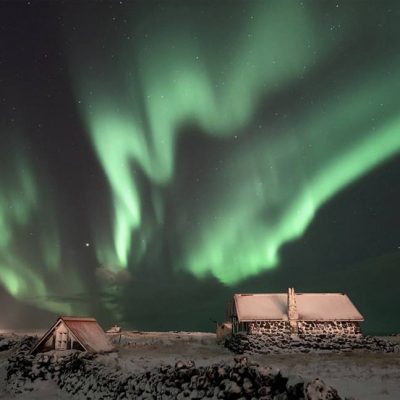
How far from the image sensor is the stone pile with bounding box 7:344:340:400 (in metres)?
10.8

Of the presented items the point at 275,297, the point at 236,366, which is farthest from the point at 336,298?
the point at 236,366

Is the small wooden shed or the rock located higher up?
the small wooden shed

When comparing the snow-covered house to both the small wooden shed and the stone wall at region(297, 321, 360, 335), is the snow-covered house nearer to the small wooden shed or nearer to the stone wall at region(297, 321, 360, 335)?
the stone wall at region(297, 321, 360, 335)

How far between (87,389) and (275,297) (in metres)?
24.7

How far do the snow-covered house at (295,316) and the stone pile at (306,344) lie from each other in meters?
2.06

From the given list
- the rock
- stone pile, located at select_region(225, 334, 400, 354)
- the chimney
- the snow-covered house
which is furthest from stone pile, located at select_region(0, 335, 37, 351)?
the rock

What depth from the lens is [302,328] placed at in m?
37.0

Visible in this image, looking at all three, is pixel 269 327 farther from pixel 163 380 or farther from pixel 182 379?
pixel 182 379

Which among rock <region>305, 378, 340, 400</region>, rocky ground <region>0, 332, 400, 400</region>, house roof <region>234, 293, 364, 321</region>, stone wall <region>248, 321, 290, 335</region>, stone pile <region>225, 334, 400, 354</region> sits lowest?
rock <region>305, 378, 340, 400</region>

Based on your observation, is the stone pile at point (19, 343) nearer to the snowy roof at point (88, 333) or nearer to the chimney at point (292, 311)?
the snowy roof at point (88, 333)

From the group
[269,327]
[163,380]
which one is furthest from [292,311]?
[163,380]

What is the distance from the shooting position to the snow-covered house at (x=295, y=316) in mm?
36969

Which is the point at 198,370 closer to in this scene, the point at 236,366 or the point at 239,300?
the point at 236,366

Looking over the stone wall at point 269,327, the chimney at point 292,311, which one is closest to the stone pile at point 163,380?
the stone wall at point 269,327
